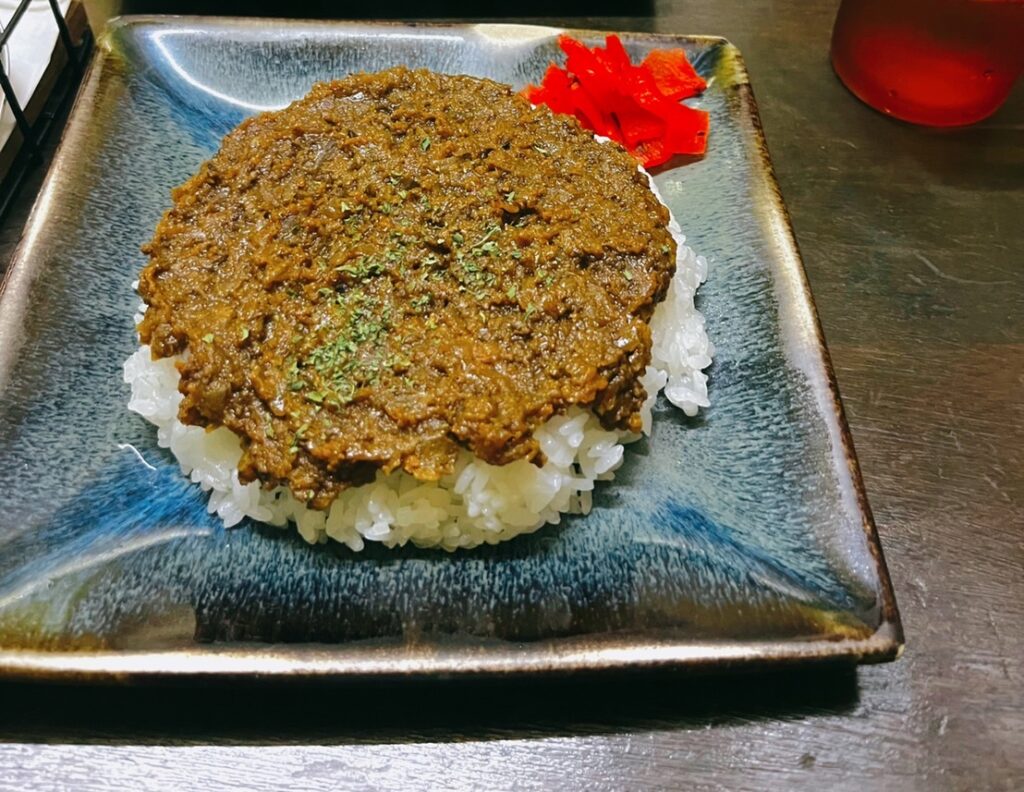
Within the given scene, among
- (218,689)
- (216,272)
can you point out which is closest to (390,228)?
(216,272)

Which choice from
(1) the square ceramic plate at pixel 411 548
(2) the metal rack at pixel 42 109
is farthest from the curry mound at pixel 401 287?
(2) the metal rack at pixel 42 109

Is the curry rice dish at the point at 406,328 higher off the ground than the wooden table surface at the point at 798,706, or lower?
higher

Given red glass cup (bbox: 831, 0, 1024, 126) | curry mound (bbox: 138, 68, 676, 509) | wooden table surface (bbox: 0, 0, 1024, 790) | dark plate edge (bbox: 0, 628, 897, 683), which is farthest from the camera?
red glass cup (bbox: 831, 0, 1024, 126)

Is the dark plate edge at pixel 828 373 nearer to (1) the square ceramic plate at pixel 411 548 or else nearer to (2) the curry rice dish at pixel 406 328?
(1) the square ceramic plate at pixel 411 548

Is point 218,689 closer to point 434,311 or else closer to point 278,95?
point 434,311

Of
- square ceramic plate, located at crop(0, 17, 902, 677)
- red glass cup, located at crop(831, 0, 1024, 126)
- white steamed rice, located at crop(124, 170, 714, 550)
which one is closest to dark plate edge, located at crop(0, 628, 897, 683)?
square ceramic plate, located at crop(0, 17, 902, 677)

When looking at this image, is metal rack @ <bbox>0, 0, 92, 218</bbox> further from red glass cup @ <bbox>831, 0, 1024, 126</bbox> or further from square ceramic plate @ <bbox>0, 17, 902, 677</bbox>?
red glass cup @ <bbox>831, 0, 1024, 126</bbox>

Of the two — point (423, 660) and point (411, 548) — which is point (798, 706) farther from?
point (411, 548)
